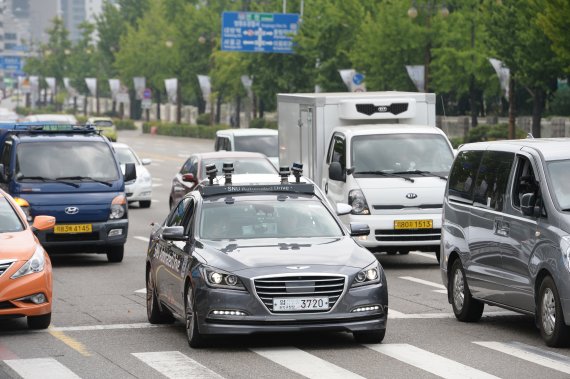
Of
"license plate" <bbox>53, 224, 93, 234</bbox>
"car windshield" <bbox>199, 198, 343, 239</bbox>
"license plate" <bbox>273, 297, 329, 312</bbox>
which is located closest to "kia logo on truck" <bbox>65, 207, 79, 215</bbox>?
"license plate" <bbox>53, 224, 93, 234</bbox>

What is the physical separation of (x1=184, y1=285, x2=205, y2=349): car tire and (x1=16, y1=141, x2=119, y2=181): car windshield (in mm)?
9772

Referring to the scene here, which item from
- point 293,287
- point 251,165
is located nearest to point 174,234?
point 293,287

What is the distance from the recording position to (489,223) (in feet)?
46.1

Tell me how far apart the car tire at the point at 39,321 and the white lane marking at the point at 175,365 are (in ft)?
6.30

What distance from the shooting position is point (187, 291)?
42.0 ft

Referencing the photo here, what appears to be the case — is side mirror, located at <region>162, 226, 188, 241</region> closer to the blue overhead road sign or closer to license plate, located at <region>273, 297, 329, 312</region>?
license plate, located at <region>273, 297, 329, 312</region>

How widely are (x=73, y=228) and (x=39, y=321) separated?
25.2 ft

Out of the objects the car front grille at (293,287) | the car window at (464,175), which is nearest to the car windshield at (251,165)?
the car window at (464,175)

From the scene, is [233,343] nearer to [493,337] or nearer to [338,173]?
[493,337]

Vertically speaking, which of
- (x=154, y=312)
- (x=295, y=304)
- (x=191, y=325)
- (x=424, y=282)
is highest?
(x=295, y=304)

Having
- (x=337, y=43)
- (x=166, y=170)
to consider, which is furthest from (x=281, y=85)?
(x=166, y=170)

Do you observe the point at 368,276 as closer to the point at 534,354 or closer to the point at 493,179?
the point at 534,354

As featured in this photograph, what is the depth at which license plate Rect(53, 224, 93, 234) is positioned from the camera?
2159 cm

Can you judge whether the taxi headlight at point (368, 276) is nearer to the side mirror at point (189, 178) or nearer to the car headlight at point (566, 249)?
the car headlight at point (566, 249)
